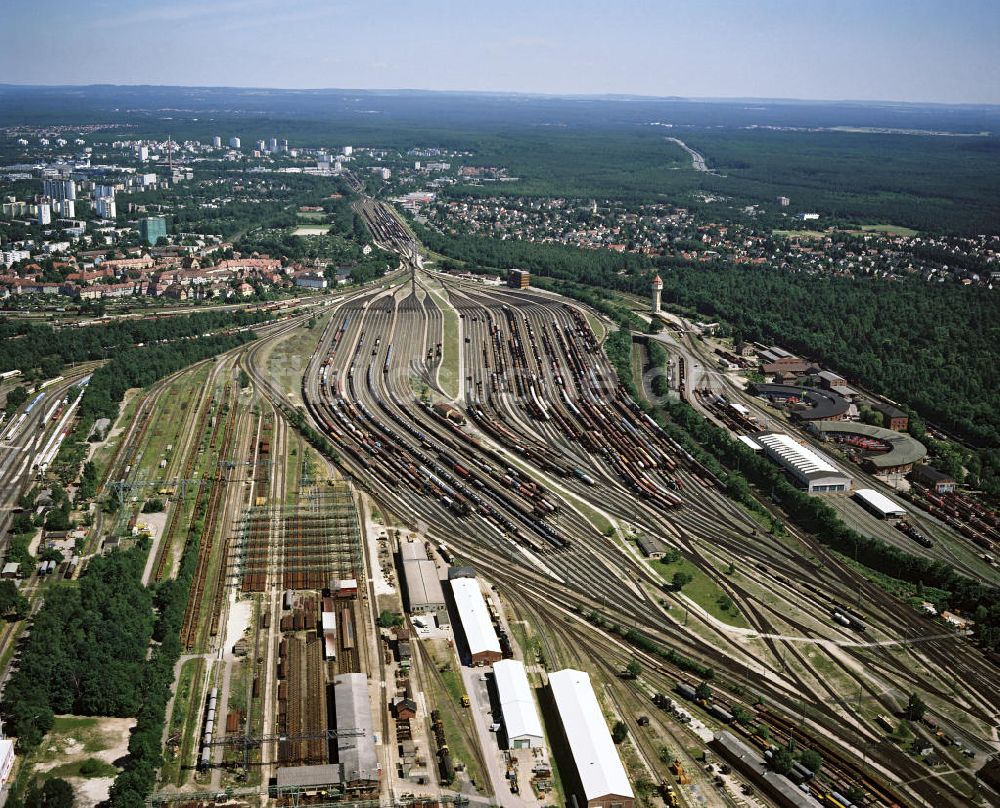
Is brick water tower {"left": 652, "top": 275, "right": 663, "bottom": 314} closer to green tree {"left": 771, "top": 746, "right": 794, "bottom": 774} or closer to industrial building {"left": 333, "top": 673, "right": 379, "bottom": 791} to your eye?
industrial building {"left": 333, "top": 673, "right": 379, "bottom": 791}

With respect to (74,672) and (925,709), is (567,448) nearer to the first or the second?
(925,709)

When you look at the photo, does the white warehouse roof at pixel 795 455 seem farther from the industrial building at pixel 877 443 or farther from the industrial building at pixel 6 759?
the industrial building at pixel 6 759

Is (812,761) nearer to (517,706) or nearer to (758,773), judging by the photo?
(758,773)

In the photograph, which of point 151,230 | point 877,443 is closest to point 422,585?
point 877,443

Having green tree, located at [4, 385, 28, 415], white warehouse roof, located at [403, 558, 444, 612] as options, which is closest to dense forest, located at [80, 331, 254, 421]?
green tree, located at [4, 385, 28, 415]

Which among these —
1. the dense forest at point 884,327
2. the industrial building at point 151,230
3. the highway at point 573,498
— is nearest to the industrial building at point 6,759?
the highway at point 573,498

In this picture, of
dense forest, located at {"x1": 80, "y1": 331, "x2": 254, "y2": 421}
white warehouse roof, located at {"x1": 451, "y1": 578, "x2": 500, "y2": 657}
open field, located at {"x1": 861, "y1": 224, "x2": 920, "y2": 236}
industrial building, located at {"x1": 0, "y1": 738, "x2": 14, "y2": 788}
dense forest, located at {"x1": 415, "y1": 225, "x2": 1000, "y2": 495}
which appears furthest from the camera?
open field, located at {"x1": 861, "y1": 224, "x2": 920, "y2": 236}

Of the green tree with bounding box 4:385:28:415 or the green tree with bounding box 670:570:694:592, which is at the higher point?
the green tree with bounding box 4:385:28:415
